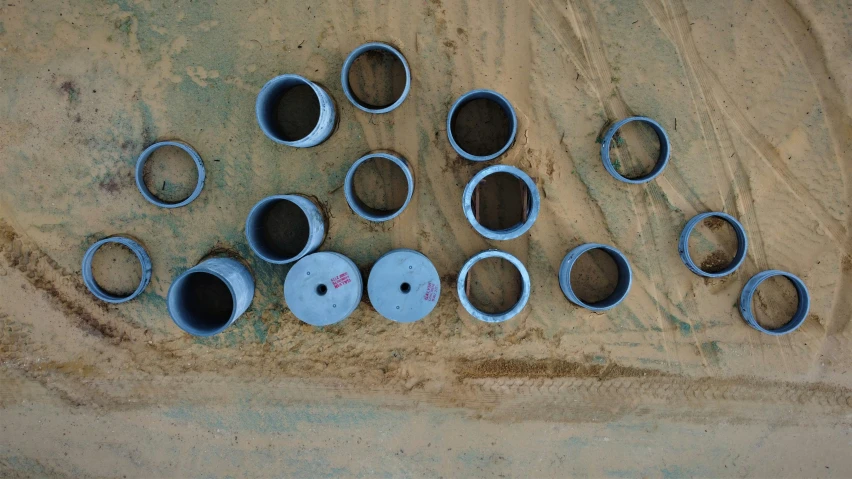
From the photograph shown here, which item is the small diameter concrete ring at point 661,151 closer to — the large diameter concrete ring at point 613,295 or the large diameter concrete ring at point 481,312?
the large diameter concrete ring at point 613,295

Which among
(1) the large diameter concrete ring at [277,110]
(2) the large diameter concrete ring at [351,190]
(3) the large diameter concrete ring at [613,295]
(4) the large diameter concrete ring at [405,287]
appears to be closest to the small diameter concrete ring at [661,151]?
(3) the large diameter concrete ring at [613,295]

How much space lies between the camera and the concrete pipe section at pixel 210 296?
15.2ft

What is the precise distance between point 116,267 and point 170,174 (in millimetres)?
1319

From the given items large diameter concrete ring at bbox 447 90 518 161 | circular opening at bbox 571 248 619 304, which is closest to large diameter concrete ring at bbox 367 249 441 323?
large diameter concrete ring at bbox 447 90 518 161

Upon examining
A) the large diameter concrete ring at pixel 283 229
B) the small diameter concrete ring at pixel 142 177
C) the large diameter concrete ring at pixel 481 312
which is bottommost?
the large diameter concrete ring at pixel 481 312

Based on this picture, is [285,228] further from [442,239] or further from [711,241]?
[711,241]

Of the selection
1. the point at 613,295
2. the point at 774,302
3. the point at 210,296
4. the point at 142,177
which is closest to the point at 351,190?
the point at 210,296

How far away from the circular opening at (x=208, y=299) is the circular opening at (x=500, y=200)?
3.18 m

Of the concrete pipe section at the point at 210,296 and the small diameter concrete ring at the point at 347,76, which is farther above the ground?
the small diameter concrete ring at the point at 347,76

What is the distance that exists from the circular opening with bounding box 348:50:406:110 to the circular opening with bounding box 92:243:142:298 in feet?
11.1

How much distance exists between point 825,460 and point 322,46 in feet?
26.4

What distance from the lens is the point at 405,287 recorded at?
190 inches

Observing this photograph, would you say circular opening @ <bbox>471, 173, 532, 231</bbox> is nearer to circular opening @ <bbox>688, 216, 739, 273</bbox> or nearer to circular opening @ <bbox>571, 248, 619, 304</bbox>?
circular opening @ <bbox>571, 248, 619, 304</bbox>

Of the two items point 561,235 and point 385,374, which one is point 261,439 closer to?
point 385,374
